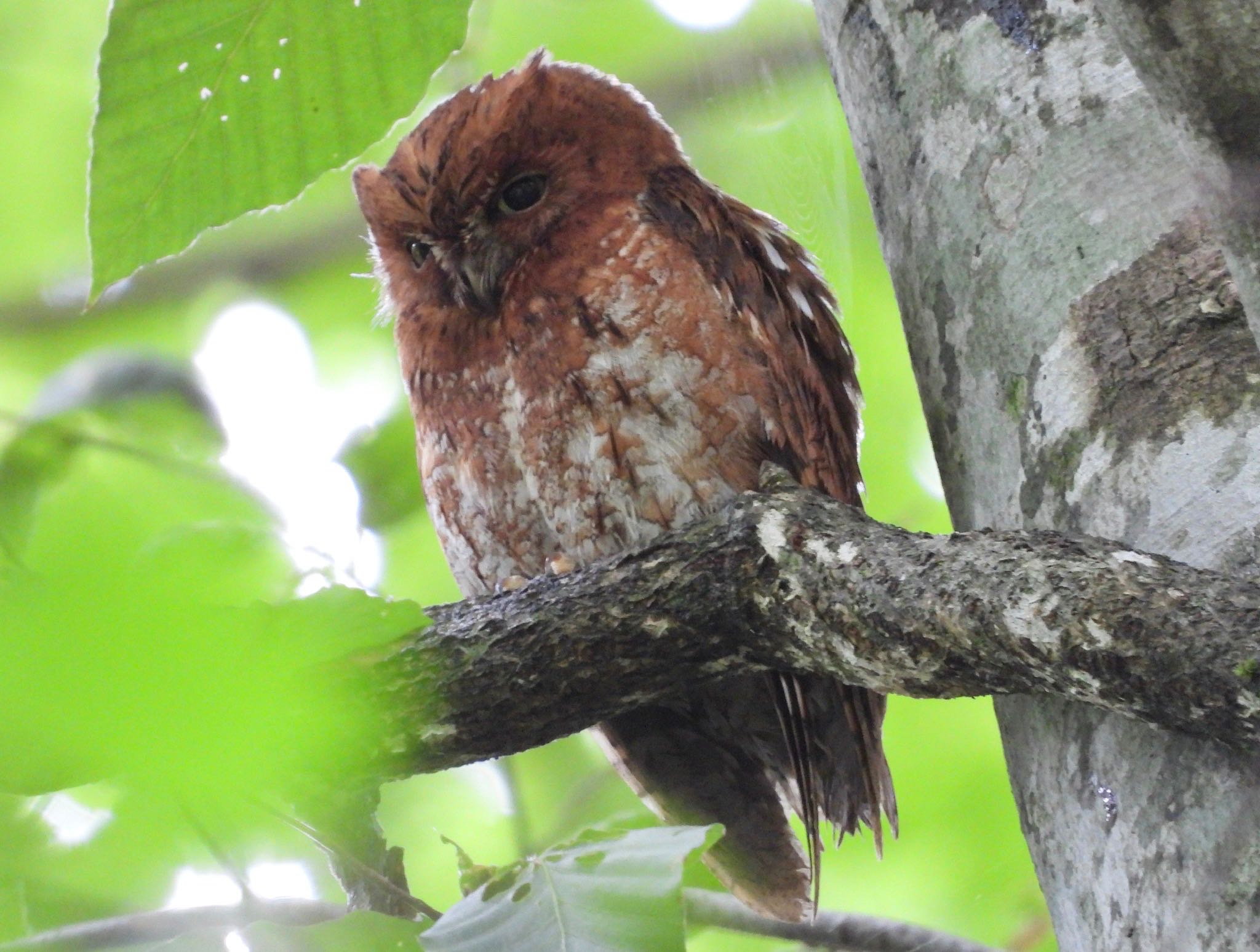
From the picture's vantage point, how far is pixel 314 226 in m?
4.09

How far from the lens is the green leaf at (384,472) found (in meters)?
2.19

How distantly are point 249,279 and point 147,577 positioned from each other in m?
3.52

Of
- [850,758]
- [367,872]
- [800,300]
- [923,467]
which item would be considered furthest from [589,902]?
[923,467]

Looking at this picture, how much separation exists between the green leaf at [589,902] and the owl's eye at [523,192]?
1.37 m

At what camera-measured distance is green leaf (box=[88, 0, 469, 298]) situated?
1.66 metres

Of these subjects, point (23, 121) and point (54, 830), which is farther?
point (23, 121)

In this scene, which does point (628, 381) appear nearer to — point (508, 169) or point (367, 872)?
point (508, 169)

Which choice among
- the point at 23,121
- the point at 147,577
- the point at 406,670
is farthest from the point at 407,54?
the point at 23,121

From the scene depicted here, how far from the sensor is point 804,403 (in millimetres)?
2158

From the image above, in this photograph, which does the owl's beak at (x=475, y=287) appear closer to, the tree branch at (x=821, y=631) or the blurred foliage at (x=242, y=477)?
the blurred foliage at (x=242, y=477)

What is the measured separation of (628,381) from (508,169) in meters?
0.51

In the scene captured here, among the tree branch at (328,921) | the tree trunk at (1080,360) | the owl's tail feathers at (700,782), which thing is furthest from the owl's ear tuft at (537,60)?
the tree branch at (328,921)

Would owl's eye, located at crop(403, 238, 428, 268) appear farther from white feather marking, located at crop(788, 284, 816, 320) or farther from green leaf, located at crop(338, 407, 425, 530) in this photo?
white feather marking, located at crop(788, 284, 816, 320)

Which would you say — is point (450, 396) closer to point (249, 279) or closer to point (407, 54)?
point (407, 54)
